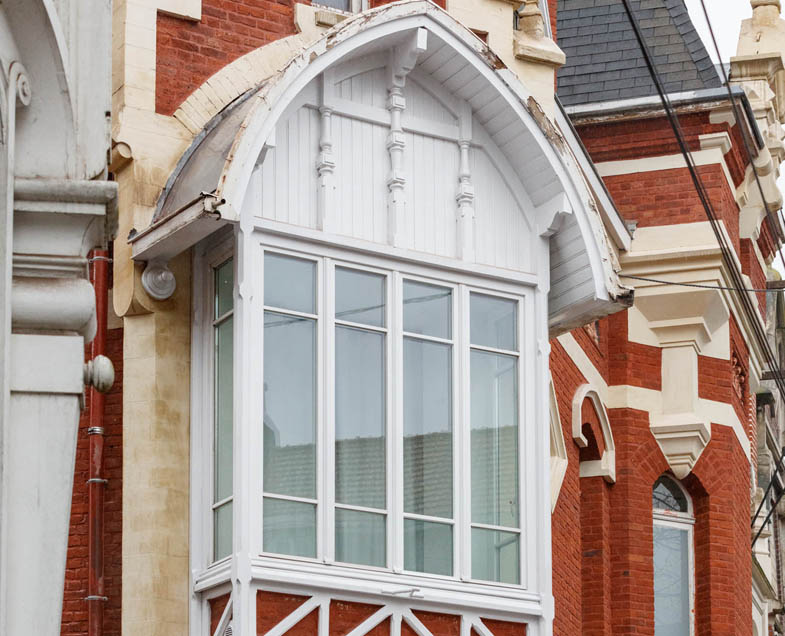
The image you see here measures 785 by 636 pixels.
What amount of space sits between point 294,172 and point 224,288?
96 cm

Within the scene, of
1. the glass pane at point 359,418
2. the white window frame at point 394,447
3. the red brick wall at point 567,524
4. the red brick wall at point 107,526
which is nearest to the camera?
the white window frame at point 394,447

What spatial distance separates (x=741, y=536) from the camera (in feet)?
70.6

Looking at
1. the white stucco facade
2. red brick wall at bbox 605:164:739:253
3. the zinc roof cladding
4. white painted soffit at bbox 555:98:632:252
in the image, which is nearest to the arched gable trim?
white painted soffit at bbox 555:98:632:252

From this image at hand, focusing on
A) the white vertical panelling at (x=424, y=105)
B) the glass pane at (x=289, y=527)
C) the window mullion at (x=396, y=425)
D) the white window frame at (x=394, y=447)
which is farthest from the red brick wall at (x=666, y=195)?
the glass pane at (x=289, y=527)

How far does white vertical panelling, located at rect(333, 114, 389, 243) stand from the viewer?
14.8 metres

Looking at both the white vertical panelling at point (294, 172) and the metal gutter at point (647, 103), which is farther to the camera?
the metal gutter at point (647, 103)

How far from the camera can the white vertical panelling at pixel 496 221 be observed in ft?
51.0

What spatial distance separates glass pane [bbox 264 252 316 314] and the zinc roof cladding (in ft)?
25.9

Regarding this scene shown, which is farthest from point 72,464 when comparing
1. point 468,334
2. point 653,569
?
point 653,569

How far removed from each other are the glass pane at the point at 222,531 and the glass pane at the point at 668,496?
798 cm

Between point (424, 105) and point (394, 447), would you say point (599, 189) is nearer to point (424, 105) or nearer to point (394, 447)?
point (424, 105)

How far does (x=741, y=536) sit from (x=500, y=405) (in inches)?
276

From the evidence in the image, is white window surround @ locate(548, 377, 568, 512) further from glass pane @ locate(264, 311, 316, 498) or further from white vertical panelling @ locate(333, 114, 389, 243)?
glass pane @ locate(264, 311, 316, 498)

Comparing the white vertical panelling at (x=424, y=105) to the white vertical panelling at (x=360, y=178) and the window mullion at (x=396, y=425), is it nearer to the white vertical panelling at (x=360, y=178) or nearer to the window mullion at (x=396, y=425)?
the white vertical panelling at (x=360, y=178)
